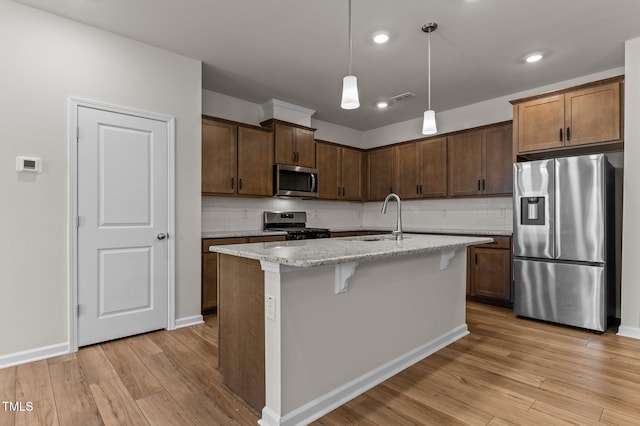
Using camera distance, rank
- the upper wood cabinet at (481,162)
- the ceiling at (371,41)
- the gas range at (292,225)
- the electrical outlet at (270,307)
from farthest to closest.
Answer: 1. the gas range at (292,225)
2. the upper wood cabinet at (481,162)
3. the ceiling at (371,41)
4. the electrical outlet at (270,307)

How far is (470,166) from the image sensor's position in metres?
4.52

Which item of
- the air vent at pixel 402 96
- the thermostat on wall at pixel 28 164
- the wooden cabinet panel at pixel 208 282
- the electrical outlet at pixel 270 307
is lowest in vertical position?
the wooden cabinet panel at pixel 208 282

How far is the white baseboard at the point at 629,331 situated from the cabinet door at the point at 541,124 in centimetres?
183

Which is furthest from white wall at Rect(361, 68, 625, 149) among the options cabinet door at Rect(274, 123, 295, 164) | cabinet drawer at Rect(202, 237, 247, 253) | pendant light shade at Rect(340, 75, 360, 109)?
cabinet drawer at Rect(202, 237, 247, 253)

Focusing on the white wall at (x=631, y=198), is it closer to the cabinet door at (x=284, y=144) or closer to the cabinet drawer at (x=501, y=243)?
the cabinet drawer at (x=501, y=243)

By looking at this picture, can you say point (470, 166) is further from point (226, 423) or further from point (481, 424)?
point (226, 423)

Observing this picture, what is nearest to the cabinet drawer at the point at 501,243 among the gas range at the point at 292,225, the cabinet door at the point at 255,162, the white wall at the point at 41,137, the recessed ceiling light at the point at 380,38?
the gas range at the point at 292,225

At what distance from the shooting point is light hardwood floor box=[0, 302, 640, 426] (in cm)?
179

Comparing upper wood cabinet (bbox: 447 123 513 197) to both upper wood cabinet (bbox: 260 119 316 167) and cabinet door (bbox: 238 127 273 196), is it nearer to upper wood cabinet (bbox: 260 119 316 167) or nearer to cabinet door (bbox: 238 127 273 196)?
upper wood cabinet (bbox: 260 119 316 167)

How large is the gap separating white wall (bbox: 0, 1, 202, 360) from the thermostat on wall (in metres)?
0.04

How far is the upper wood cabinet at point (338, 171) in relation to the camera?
5257 mm

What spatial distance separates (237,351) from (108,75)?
261 cm

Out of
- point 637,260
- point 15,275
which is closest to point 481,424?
point 637,260

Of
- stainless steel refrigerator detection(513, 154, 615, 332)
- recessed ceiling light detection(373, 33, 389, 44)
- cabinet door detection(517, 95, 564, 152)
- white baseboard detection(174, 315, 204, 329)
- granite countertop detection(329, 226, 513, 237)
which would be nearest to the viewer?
recessed ceiling light detection(373, 33, 389, 44)
